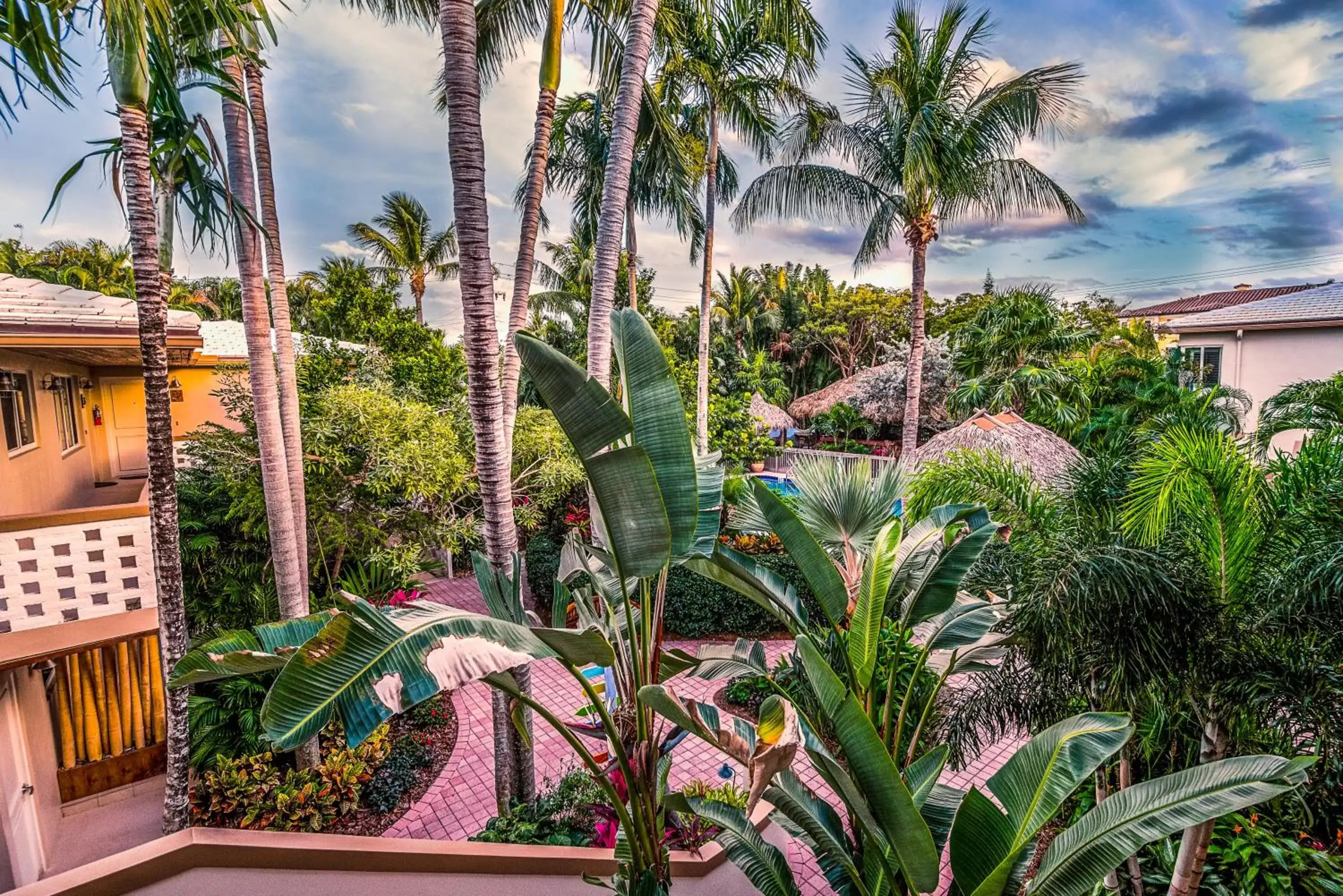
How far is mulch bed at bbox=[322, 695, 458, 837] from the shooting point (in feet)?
18.9

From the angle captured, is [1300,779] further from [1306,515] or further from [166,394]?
[166,394]

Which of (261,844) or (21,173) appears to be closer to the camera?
(261,844)

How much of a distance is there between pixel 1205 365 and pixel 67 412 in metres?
25.1

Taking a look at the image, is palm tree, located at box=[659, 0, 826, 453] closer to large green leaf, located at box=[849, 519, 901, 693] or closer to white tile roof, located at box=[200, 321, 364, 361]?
white tile roof, located at box=[200, 321, 364, 361]

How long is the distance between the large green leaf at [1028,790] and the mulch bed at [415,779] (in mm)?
4732

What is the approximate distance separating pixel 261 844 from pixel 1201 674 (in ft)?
17.0

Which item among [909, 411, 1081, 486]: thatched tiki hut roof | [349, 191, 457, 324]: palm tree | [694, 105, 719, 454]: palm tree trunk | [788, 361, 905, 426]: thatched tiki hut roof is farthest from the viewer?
[788, 361, 905, 426]: thatched tiki hut roof

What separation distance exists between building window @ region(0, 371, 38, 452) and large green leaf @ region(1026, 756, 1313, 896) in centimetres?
922

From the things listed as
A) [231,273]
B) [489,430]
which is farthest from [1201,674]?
[231,273]

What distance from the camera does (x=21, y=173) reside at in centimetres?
532

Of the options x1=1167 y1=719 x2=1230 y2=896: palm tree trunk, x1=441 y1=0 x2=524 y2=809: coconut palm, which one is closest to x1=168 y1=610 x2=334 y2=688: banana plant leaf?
x1=441 y1=0 x2=524 y2=809: coconut palm

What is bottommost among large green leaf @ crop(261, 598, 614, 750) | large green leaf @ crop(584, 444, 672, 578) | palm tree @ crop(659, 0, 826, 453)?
large green leaf @ crop(261, 598, 614, 750)

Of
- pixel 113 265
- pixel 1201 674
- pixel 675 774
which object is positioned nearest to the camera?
pixel 1201 674

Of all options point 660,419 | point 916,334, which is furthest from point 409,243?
point 660,419
